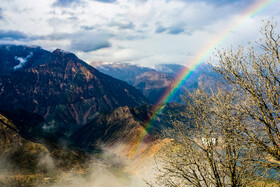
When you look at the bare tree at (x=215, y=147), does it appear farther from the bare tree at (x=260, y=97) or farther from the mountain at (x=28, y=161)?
the mountain at (x=28, y=161)

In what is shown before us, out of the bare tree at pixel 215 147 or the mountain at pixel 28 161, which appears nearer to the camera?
the bare tree at pixel 215 147

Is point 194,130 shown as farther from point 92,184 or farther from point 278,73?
point 92,184

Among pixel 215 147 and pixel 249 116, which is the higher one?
pixel 249 116

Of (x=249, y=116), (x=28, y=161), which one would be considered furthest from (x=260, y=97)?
(x=28, y=161)

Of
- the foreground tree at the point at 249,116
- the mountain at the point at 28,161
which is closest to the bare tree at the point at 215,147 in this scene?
the foreground tree at the point at 249,116

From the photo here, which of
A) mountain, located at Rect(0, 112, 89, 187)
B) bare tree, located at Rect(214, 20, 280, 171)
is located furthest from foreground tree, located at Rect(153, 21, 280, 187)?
mountain, located at Rect(0, 112, 89, 187)

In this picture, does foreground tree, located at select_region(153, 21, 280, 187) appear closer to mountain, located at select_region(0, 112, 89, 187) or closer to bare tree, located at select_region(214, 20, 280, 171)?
bare tree, located at select_region(214, 20, 280, 171)

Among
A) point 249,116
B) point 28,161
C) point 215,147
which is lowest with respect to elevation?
point 28,161

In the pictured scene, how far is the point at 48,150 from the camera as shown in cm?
14162

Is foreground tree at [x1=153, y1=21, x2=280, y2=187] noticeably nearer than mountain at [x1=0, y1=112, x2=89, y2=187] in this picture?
Yes

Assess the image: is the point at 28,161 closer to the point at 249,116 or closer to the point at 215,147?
the point at 215,147

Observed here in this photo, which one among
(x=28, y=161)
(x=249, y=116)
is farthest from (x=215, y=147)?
(x=28, y=161)

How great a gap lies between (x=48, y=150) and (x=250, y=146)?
153m

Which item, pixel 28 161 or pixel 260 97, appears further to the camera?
pixel 28 161
